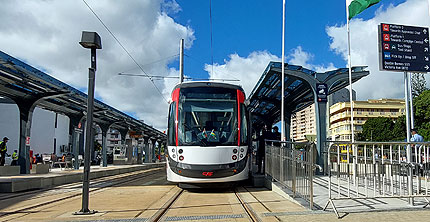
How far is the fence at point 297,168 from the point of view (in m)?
6.52

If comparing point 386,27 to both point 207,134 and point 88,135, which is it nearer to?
point 207,134

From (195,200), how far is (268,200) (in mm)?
1829

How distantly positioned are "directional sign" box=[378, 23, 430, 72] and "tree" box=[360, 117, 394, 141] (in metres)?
57.7

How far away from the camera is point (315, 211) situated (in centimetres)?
632

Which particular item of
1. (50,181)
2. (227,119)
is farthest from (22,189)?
(227,119)

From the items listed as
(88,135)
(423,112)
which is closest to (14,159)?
(88,135)

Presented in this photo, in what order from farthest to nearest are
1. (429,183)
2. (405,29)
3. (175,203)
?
(405,29), (175,203), (429,183)

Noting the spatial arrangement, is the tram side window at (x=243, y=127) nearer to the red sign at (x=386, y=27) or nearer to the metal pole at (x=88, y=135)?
the metal pole at (x=88, y=135)

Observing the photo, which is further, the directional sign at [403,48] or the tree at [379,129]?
the tree at [379,129]

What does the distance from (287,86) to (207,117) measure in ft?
25.6

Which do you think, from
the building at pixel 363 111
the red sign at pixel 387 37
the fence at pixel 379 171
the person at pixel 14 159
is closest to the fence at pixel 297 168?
the fence at pixel 379 171

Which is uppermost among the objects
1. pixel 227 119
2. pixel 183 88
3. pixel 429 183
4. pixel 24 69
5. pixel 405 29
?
pixel 405 29

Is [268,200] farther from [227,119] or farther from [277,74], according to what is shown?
[277,74]

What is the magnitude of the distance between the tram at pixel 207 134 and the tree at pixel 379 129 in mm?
62903
